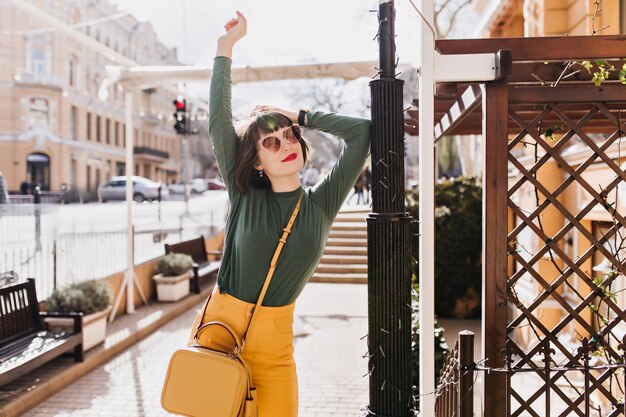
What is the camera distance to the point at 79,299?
651 cm

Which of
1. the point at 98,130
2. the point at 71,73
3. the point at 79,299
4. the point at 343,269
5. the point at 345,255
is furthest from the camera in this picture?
the point at 98,130

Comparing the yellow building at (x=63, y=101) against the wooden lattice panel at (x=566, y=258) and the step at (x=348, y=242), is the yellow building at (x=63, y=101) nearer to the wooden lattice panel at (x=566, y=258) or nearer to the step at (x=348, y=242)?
the step at (x=348, y=242)

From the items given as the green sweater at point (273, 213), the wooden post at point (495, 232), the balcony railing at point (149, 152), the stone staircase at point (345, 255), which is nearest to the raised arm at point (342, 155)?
the green sweater at point (273, 213)

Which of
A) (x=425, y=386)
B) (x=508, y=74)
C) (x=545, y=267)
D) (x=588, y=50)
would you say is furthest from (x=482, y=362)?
(x=545, y=267)

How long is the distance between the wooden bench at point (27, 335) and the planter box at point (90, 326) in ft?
0.37

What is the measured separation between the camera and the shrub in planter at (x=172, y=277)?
9.66m

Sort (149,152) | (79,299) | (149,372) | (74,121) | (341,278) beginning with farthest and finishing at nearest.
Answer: (149,152) < (74,121) < (341,278) < (79,299) < (149,372)

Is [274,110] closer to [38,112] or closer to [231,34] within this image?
[231,34]

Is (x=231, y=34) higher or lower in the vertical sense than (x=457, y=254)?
higher

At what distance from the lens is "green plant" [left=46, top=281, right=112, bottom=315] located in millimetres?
6484

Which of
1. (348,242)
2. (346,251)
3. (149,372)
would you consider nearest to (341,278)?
(346,251)

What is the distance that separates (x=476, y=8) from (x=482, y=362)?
11137 millimetres

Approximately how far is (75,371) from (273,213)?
475 centimetres

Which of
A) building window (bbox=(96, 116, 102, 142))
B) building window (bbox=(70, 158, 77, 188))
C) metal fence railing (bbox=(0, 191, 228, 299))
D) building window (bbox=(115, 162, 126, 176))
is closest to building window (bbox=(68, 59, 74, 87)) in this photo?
building window (bbox=(96, 116, 102, 142))
